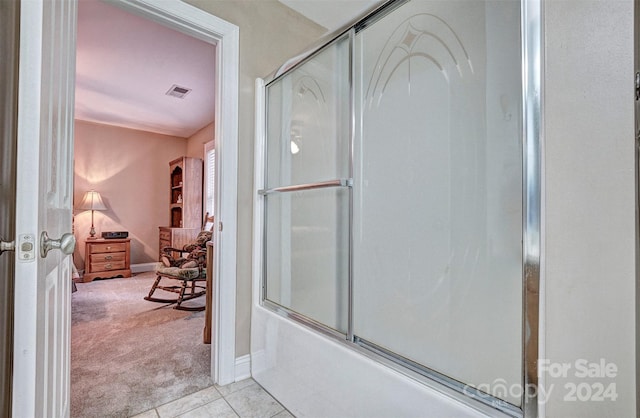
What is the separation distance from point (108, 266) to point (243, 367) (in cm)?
380

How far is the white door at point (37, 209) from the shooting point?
1.97 feet

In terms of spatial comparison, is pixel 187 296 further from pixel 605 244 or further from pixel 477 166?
pixel 605 244

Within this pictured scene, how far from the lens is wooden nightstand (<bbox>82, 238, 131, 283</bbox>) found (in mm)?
4445

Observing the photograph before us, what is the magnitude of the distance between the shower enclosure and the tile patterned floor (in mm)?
113

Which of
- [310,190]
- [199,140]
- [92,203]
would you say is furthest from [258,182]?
[92,203]

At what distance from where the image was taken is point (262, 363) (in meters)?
1.80

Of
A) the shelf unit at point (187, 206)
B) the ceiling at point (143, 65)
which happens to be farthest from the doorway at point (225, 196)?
the shelf unit at point (187, 206)

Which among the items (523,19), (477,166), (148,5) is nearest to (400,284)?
(477,166)

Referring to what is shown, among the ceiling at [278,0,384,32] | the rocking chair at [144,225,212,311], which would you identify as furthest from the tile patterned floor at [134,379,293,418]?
the ceiling at [278,0,384,32]

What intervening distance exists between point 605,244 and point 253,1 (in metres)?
2.22

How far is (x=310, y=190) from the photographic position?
1663 mm

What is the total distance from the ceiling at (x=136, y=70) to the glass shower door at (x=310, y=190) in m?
1.38

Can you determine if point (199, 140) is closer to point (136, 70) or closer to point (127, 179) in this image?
point (127, 179)

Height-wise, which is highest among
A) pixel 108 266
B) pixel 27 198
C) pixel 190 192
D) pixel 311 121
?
pixel 311 121
